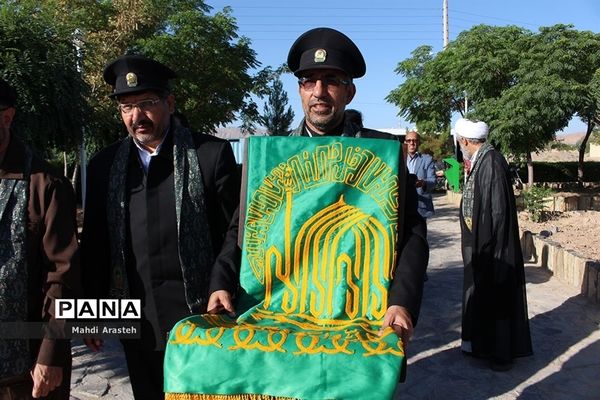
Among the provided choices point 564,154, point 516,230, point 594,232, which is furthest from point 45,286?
point 564,154

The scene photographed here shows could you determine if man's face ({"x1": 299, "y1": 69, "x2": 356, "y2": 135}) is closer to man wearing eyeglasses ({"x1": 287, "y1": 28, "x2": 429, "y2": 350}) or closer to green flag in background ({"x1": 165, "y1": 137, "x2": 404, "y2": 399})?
man wearing eyeglasses ({"x1": 287, "y1": 28, "x2": 429, "y2": 350})

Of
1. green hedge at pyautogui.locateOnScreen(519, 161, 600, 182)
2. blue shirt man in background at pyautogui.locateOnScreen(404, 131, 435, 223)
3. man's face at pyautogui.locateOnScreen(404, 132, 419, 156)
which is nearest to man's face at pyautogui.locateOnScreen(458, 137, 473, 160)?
blue shirt man in background at pyautogui.locateOnScreen(404, 131, 435, 223)

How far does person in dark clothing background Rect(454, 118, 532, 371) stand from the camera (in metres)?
4.72

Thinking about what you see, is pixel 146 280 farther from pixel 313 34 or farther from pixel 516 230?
pixel 516 230

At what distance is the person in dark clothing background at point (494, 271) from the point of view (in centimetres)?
472

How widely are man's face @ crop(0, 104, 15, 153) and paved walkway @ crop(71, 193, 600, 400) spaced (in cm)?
248

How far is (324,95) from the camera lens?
7.38 ft

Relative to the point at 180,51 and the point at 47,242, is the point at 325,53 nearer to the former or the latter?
the point at 47,242

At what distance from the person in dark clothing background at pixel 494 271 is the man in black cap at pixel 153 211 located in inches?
118

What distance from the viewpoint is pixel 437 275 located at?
26.9ft

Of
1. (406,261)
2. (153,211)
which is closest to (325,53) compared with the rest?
(406,261)

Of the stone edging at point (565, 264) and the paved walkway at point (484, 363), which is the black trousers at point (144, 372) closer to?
the paved walkway at point (484, 363)

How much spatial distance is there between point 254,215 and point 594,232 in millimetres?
10581

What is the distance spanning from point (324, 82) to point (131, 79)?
0.82 m
